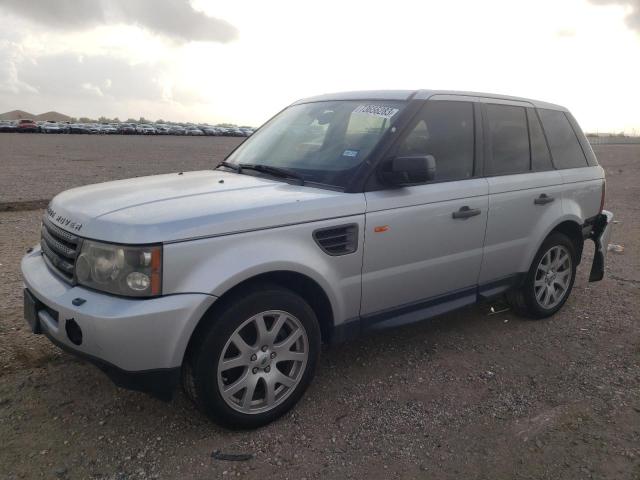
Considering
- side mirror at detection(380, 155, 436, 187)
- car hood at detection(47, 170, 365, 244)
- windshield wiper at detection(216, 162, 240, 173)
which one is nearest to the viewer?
car hood at detection(47, 170, 365, 244)

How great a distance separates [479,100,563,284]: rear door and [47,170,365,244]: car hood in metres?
1.41

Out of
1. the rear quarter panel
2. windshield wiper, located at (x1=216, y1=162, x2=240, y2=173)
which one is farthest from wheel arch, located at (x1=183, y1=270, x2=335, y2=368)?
the rear quarter panel

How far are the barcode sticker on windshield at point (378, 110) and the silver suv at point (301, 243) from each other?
1cm

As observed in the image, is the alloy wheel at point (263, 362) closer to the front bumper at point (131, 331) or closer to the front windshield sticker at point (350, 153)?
the front bumper at point (131, 331)

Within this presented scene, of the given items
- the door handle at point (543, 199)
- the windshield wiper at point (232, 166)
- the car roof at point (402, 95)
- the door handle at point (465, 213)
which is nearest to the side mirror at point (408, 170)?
the door handle at point (465, 213)

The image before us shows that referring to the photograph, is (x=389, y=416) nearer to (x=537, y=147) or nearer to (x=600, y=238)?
(x=537, y=147)

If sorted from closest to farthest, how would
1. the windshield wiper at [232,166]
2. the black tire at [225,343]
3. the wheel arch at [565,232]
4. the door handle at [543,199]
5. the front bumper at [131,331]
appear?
the front bumper at [131,331]
the black tire at [225,343]
the windshield wiper at [232,166]
the door handle at [543,199]
the wheel arch at [565,232]

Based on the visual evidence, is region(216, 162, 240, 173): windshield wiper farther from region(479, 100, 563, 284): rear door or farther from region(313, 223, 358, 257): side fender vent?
region(479, 100, 563, 284): rear door

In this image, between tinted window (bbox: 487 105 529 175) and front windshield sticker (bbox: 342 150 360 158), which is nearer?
front windshield sticker (bbox: 342 150 360 158)

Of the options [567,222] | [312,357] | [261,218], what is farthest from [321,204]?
[567,222]

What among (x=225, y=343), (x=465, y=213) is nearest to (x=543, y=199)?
(x=465, y=213)

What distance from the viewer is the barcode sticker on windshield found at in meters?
3.69

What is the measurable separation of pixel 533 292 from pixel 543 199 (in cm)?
83

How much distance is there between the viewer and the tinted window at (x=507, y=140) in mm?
4180
